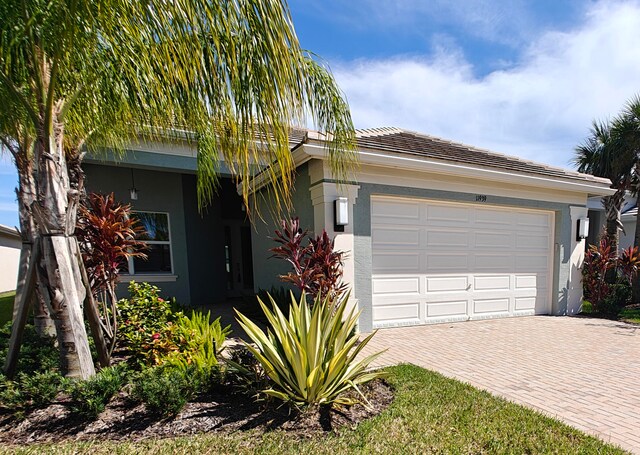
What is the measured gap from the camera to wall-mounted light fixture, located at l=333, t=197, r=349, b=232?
18.5ft

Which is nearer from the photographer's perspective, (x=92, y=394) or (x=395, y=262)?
(x=92, y=394)

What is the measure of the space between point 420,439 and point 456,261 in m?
5.34

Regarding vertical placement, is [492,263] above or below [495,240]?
below

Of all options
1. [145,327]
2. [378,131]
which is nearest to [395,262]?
[378,131]

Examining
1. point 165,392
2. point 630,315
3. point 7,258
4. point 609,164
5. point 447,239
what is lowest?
point 630,315

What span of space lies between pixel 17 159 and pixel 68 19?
9.81 ft

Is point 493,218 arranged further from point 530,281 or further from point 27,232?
point 27,232

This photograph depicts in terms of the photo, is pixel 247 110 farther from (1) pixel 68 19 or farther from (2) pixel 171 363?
(2) pixel 171 363

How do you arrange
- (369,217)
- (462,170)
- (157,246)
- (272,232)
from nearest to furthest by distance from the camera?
(369,217), (462,170), (272,232), (157,246)

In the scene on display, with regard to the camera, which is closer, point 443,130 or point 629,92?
point 443,130

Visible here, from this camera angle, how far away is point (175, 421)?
269 centimetres

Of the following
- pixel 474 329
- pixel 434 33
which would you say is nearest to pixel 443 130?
pixel 434 33

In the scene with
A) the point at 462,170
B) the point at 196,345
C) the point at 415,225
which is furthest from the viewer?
the point at 415,225

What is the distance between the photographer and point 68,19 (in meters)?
Answer: 1.84
